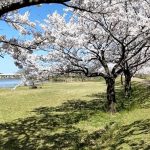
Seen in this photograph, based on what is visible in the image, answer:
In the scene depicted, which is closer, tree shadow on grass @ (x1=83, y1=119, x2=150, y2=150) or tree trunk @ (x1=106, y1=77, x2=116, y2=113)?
tree shadow on grass @ (x1=83, y1=119, x2=150, y2=150)

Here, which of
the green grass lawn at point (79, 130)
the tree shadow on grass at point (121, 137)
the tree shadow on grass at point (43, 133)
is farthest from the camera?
the tree shadow on grass at point (43, 133)

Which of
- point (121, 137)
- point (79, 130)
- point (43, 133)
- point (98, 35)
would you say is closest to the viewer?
point (121, 137)

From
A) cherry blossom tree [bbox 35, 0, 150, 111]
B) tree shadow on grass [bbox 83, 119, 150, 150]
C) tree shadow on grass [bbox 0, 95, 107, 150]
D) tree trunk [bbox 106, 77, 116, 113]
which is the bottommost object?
tree shadow on grass [bbox 0, 95, 107, 150]

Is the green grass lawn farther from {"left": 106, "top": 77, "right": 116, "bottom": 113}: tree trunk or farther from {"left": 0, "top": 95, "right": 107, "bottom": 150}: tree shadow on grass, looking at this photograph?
{"left": 106, "top": 77, "right": 116, "bottom": 113}: tree trunk

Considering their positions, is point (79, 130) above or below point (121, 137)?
below

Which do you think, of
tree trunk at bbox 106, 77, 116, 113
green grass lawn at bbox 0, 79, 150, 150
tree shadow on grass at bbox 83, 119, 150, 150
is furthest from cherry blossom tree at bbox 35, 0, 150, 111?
tree shadow on grass at bbox 83, 119, 150, 150

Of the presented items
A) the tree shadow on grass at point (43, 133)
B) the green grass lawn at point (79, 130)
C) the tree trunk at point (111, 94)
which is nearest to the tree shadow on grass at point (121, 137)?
the green grass lawn at point (79, 130)

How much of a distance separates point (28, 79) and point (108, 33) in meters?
7.53

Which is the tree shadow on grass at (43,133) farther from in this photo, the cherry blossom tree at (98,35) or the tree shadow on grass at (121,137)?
the cherry blossom tree at (98,35)

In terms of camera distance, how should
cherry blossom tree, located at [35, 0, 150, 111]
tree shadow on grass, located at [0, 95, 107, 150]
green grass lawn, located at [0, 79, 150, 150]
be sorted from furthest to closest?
cherry blossom tree, located at [35, 0, 150, 111] < tree shadow on grass, located at [0, 95, 107, 150] < green grass lawn, located at [0, 79, 150, 150]

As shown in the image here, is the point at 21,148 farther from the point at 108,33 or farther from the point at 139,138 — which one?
the point at 108,33

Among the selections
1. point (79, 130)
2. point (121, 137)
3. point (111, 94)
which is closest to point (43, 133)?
point (79, 130)

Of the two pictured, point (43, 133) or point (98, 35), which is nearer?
point (43, 133)

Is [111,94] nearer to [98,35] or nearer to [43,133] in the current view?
Answer: [98,35]
